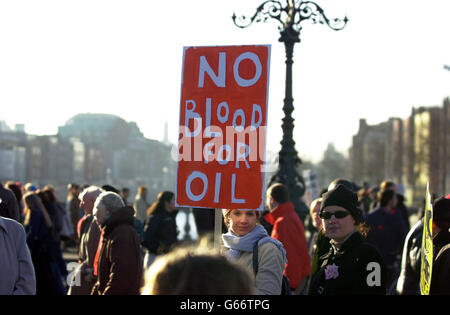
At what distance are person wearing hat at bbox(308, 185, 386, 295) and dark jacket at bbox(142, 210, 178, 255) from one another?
5015 millimetres

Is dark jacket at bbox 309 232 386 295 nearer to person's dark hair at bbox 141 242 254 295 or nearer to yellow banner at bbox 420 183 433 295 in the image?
yellow banner at bbox 420 183 433 295

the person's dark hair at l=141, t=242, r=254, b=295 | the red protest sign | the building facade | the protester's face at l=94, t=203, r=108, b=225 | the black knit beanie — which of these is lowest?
the person's dark hair at l=141, t=242, r=254, b=295

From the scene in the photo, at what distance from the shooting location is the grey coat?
15.1 feet

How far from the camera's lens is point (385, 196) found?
1009 centimetres

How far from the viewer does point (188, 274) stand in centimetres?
246

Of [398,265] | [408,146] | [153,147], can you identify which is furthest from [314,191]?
[153,147]

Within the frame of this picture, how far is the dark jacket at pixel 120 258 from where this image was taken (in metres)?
5.93

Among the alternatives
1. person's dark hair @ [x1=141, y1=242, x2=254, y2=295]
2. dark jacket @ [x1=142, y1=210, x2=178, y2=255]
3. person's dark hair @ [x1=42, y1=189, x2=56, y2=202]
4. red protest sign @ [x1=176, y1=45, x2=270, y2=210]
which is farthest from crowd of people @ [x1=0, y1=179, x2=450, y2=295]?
person's dark hair @ [x1=42, y1=189, x2=56, y2=202]

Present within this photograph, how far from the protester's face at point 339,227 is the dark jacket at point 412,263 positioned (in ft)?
6.25

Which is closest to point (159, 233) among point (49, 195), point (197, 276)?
point (49, 195)

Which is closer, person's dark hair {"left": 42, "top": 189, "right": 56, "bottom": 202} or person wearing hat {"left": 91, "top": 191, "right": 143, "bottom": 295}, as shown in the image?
person wearing hat {"left": 91, "top": 191, "right": 143, "bottom": 295}

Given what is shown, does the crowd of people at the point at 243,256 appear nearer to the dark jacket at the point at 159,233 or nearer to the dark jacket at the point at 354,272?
the dark jacket at the point at 354,272

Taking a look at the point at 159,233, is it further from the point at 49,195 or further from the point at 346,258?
the point at 346,258
